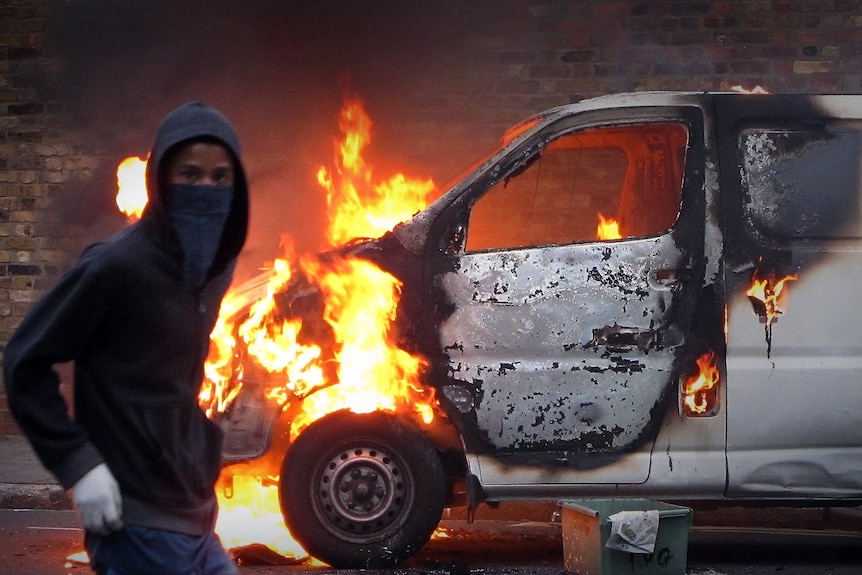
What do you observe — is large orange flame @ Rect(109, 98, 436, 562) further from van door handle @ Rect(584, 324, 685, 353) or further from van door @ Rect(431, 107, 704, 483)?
van door handle @ Rect(584, 324, 685, 353)

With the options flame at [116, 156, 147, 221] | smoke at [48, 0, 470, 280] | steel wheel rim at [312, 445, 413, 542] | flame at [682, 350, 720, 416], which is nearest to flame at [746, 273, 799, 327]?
flame at [682, 350, 720, 416]

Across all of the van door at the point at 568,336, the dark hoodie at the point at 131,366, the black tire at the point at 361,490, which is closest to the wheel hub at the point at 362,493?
the black tire at the point at 361,490

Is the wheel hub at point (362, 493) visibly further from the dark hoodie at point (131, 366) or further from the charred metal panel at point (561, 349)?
the dark hoodie at point (131, 366)

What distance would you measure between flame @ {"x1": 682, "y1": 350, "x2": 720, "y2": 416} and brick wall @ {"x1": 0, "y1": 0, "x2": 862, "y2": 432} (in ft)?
12.4

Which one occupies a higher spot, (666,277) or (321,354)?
(666,277)

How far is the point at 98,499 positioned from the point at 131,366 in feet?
0.96

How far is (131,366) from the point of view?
7.74 feet

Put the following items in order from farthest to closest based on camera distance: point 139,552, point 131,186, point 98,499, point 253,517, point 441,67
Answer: point 441,67, point 131,186, point 253,517, point 139,552, point 98,499

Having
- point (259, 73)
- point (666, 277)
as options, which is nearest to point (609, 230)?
point (666, 277)

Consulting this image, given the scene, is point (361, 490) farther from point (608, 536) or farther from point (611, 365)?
point (611, 365)

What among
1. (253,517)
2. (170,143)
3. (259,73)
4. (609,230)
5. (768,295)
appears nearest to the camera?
(170,143)

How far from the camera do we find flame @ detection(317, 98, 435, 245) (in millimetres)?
6051

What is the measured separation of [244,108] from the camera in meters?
9.05

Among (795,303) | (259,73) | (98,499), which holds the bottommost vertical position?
(98,499)
